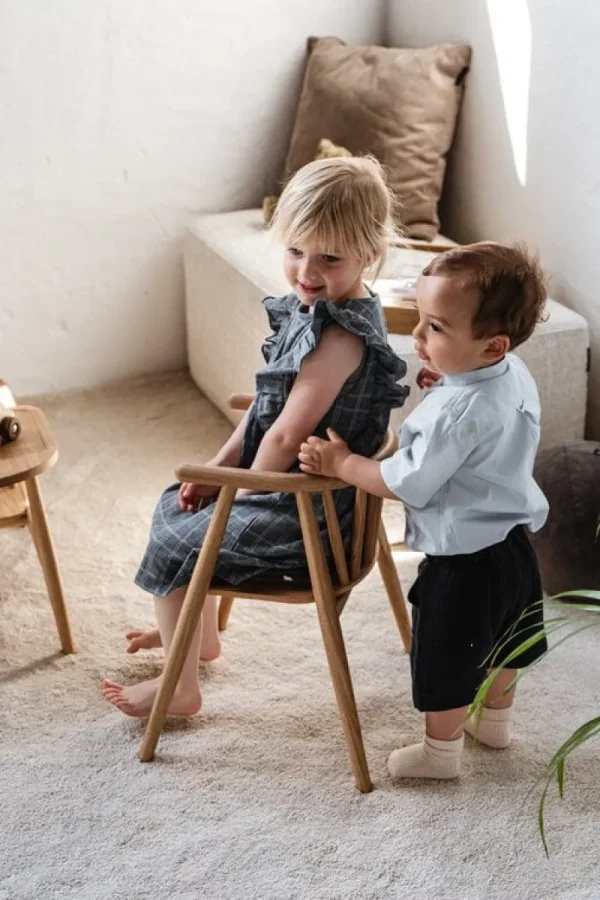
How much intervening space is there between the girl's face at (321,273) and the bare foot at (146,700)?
74 cm

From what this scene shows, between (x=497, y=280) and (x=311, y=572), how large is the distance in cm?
55

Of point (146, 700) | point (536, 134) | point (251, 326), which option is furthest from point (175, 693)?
point (536, 134)

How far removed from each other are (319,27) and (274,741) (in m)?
2.11

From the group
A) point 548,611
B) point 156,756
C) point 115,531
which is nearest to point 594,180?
point 548,611

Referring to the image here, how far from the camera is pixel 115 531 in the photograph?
110 inches

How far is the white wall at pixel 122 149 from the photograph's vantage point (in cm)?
313

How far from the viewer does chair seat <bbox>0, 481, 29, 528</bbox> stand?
7.39ft

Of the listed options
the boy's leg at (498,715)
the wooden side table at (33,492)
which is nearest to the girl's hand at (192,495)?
the wooden side table at (33,492)

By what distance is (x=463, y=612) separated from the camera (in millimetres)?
1915

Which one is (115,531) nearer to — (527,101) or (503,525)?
(503,525)

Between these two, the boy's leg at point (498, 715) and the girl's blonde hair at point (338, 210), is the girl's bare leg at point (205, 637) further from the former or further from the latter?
the girl's blonde hair at point (338, 210)

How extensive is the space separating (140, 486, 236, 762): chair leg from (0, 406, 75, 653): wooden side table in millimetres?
371

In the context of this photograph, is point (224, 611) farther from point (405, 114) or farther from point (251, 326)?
point (405, 114)

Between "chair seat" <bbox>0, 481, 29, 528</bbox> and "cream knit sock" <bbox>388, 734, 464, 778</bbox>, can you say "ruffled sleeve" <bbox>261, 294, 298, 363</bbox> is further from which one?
"cream knit sock" <bbox>388, 734, 464, 778</bbox>
